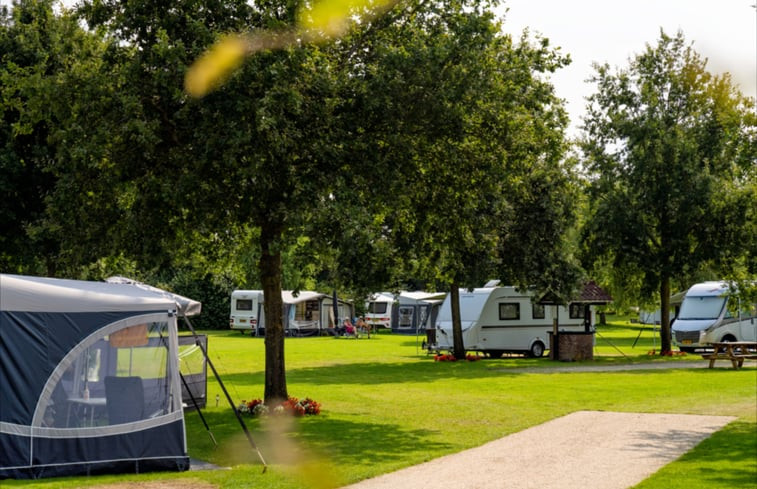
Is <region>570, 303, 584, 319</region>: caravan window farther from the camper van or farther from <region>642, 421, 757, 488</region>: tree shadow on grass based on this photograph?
<region>642, 421, 757, 488</region>: tree shadow on grass

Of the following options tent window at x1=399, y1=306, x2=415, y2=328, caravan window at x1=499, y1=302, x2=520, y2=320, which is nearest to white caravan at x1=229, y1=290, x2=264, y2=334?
tent window at x1=399, y1=306, x2=415, y2=328

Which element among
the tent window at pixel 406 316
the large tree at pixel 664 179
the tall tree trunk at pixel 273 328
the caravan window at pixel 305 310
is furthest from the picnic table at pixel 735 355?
the tent window at pixel 406 316

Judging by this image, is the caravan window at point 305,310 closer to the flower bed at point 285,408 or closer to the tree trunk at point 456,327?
the tree trunk at point 456,327

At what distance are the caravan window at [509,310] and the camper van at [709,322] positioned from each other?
5.16 m

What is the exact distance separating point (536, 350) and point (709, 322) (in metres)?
5.52

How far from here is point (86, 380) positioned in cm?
965

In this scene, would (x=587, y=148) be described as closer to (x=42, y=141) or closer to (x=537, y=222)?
(x=537, y=222)

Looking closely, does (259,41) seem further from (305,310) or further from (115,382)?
(305,310)

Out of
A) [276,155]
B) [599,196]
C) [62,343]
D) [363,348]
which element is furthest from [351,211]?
[363,348]

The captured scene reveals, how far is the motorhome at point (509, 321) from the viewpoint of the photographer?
28.7 metres

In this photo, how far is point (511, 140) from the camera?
13719 millimetres

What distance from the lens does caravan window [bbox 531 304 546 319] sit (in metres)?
29.0

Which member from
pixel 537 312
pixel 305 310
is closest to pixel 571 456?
pixel 537 312

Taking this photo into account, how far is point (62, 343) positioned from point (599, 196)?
22.1m
